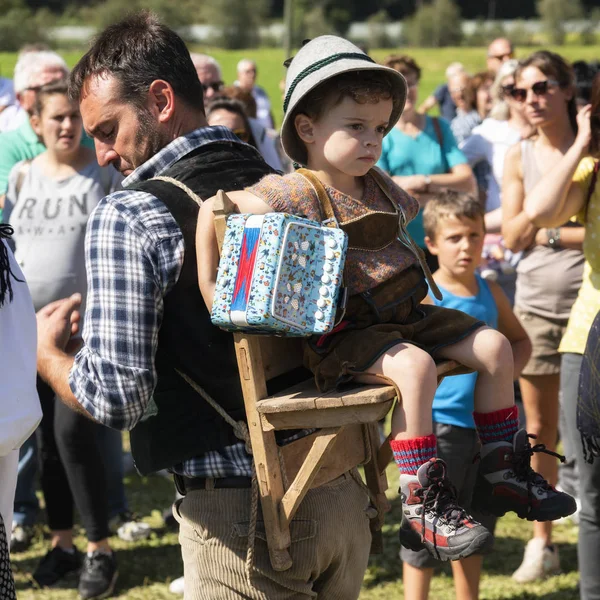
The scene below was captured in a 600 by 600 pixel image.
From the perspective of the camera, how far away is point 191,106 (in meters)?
2.44

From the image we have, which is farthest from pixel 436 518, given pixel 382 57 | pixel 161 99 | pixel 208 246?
pixel 382 57

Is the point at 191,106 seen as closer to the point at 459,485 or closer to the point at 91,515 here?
the point at 459,485

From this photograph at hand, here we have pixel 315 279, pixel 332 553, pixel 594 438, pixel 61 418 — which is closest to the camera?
pixel 315 279

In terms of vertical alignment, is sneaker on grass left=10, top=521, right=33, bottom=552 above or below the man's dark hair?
below

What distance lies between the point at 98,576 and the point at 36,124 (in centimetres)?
233

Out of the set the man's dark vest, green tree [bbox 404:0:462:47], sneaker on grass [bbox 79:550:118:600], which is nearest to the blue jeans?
sneaker on grass [bbox 79:550:118:600]

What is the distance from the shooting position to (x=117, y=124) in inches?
93.6

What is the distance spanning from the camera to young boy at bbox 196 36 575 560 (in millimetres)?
2201

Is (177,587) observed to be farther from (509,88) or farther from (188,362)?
(509,88)

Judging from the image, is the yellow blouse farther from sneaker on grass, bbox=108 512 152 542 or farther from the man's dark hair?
sneaker on grass, bbox=108 512 152 542

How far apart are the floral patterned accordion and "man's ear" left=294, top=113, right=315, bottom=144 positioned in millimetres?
374

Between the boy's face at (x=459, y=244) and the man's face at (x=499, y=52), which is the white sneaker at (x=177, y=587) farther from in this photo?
the man's face at (x=499, y=52)

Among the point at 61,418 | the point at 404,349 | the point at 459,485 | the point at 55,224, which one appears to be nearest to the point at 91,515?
the point at 61,418

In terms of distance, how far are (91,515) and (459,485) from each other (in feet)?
6.10
